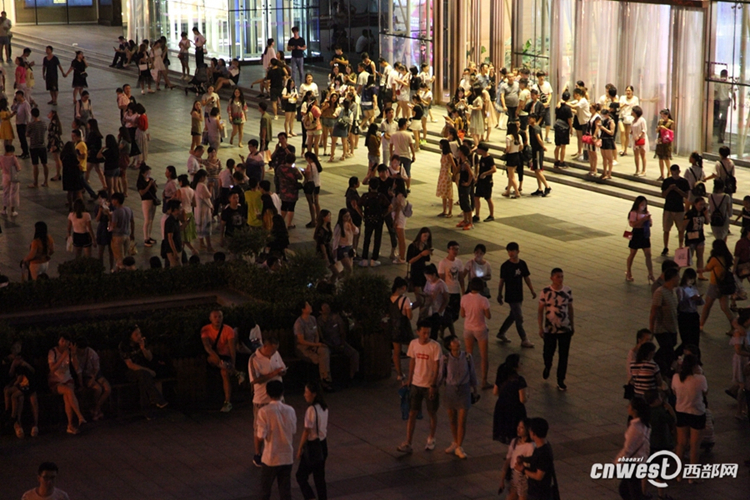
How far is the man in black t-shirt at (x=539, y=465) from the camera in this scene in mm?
9469

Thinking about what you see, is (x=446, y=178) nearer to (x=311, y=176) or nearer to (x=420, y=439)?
(x=311, y=176)

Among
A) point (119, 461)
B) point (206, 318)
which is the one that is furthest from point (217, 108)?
point (119, 461)

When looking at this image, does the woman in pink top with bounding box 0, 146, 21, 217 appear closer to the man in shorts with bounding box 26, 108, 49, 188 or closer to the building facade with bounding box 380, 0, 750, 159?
the man in shorts with bounding box 26, 108, 49, 188

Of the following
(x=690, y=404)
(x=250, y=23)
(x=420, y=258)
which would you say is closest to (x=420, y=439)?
(x=690, y=404)

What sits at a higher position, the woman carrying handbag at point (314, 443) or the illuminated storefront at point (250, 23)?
the illuminated storefront at point (250, 23)

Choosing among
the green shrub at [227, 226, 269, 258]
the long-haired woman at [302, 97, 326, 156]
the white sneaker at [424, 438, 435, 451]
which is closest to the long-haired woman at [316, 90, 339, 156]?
the long-haired woman at [302, 97, 326, 156]

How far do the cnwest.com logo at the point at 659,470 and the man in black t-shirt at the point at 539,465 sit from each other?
97 centimetres

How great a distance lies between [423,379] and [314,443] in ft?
6.13

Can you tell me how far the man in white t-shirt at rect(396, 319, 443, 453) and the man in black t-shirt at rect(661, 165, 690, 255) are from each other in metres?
8.13

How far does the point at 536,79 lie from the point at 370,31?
→ 1412 cm

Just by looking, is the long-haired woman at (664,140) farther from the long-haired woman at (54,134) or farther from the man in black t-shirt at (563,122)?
the long-haired woman at (54,134)

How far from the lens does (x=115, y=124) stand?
3238 centimetres

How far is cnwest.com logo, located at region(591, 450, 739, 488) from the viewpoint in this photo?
10.2 meters

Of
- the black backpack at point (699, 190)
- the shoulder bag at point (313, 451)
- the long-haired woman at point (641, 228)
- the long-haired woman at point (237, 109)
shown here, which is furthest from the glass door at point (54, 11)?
the shoulder bag at point (313, 451)
